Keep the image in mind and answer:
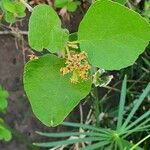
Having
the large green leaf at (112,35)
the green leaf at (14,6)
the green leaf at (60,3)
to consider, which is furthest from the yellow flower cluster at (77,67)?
the green leaf at (60,3)

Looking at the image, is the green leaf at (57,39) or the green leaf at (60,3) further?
the green leaf at (60,3)

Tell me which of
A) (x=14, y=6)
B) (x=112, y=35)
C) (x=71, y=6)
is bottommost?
(x=71, y=6)

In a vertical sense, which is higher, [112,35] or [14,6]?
[112,35]

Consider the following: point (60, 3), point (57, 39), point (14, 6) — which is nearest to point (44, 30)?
point (57, 39)

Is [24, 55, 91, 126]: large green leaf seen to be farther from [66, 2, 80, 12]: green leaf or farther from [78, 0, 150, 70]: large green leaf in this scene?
[66, 2, 80, 12]: green leaf

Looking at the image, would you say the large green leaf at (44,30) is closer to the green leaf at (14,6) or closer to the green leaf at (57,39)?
the green leaf at (57,39)

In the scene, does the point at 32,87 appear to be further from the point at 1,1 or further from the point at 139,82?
the point at 139,82

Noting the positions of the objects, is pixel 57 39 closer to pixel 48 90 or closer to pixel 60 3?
pixel 48 90
